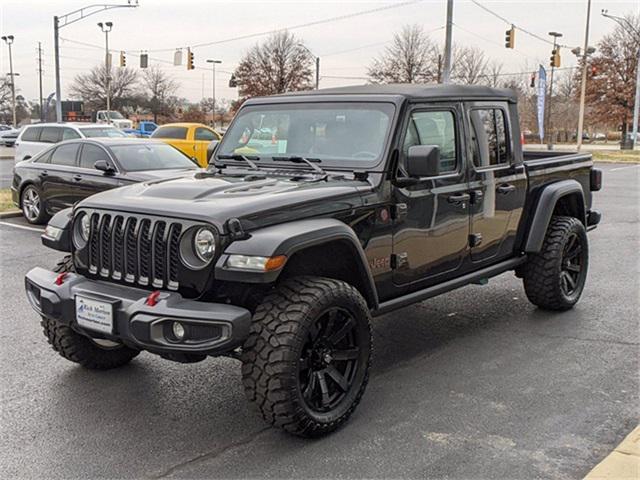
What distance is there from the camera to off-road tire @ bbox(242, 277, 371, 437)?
3.52 metres

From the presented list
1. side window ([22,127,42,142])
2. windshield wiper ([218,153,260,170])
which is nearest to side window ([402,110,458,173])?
windshield wiper ([218,153,260,170])

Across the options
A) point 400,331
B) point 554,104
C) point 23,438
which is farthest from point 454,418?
point 554,104

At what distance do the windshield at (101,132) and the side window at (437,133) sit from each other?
524 inches

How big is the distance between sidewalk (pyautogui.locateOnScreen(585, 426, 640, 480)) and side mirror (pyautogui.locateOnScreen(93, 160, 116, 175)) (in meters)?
8.24

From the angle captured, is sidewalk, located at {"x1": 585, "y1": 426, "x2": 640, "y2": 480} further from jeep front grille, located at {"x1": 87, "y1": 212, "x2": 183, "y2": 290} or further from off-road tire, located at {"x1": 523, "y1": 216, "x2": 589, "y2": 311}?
off-road tire, located at {"x1": 523, "y1": 216, "x2": 589, "y2": 311}

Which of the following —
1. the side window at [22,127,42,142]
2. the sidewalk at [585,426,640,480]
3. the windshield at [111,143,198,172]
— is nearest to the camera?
the sidewalk at [585,426,640,480]

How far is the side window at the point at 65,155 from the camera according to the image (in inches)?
436

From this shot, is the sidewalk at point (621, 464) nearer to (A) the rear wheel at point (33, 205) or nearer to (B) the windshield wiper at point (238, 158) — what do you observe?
(B) the windshield wiper at point (238, 158)

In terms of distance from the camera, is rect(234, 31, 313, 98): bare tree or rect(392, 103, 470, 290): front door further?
rect(234, 31, 313, 98): bare tree

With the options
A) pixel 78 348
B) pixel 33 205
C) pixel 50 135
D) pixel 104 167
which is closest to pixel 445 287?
pixel 78 348

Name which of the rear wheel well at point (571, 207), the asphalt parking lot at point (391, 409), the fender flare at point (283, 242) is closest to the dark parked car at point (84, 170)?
the asphalt parking lot at point (391, 409)

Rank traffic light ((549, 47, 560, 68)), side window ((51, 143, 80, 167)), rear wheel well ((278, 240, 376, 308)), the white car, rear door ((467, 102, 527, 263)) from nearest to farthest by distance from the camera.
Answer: rear wheel well ((278, 240, 376, 308)), rear door ((467, 102, 527, 263)), side window ((51, 143, 80, 167)), the white car, traffic light ((549, 47, 560, 68))

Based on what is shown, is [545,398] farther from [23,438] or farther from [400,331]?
[23,438]

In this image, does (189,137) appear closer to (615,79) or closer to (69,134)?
(69,134)
